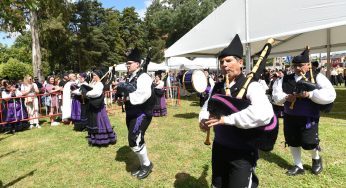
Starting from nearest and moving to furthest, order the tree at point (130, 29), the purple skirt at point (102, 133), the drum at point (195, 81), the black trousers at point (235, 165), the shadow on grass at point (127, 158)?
1. the black trousers at point (235, 165)
2. the shadow on grass at point (127, 158)
3. the purple skirt at point (102, 133)
4. the drum at point (195, 81)
5. the tree at point (130, 29)

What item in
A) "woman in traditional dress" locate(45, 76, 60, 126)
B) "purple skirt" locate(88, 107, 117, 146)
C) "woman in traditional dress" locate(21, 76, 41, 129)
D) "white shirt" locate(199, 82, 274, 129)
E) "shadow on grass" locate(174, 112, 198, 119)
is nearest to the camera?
"white shirt" locate(199, 82, 274, 129)

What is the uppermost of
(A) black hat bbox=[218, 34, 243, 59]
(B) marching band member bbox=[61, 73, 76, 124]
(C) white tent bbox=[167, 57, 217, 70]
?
(C) white tent bbox=[167, 57, 217, 70]

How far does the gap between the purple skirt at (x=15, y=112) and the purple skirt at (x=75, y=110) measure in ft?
5.57

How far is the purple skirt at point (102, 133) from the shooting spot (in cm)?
707

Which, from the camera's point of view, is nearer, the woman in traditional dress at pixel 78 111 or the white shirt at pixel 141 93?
the white shirt at pixel 141 93

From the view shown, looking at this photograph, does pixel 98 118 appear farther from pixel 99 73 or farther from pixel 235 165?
pixel 235 165

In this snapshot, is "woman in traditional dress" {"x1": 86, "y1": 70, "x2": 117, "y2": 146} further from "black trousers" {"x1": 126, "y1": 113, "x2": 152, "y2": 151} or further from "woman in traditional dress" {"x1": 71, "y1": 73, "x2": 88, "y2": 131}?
"black trousers" {"x1": 126, "y1": 113, "x2": 152, "y2": 151}

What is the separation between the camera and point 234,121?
267 cm

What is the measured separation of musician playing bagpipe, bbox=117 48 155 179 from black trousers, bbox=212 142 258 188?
2020 mm

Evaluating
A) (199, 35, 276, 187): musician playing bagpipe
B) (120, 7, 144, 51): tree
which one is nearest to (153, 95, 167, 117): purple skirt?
(199, 35, 276, 187): musician playing bagpipe

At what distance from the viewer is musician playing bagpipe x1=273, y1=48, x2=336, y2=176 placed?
4.62 m

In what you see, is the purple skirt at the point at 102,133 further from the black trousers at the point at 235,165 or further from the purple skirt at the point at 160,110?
the black trousers at the point at 235,165

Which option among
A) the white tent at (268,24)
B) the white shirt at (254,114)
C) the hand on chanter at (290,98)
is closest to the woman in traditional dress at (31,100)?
the white tent at (268,24)

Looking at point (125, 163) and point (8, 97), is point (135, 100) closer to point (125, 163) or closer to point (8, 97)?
point (125, 163)
